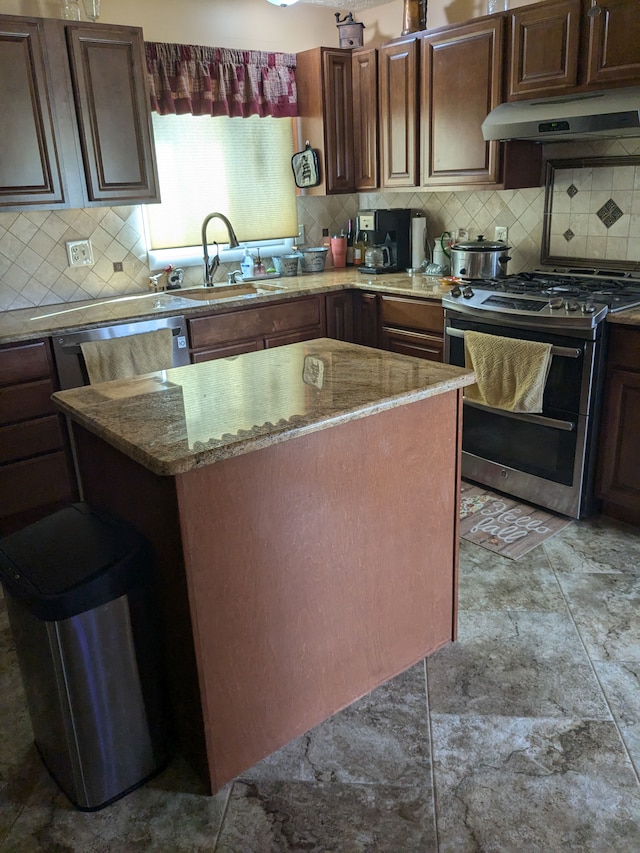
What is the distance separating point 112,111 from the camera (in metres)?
3.23

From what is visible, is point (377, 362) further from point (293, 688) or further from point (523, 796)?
point (523, 796)

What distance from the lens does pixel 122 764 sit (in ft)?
5.62

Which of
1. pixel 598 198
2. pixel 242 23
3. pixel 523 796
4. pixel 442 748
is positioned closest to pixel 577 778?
pixel 523 796

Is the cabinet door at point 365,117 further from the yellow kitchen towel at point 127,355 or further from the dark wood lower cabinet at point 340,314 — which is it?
the yellow kitchen towel at point 127,355

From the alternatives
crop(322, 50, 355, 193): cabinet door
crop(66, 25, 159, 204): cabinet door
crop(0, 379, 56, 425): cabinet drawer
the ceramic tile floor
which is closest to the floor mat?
the ceramic tile floor

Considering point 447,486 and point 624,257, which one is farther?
point 624,257

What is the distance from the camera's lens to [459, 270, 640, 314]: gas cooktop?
2830 mm

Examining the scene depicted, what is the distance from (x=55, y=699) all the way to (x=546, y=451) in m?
2.24

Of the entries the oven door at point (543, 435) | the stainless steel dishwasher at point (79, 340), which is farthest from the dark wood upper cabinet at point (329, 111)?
the stainless steel dishwasher at point (79, 340)

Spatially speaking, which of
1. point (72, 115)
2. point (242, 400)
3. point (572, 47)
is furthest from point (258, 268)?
point (242, 400)

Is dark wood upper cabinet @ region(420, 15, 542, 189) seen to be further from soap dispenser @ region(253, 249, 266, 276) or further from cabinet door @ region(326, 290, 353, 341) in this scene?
soap dispenser @ region(253, 249, 266, 276)

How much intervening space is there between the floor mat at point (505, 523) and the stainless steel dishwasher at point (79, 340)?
1.68m

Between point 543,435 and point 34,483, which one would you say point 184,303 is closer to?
point 34,483

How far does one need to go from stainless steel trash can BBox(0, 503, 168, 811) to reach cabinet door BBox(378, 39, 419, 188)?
2839 mm
